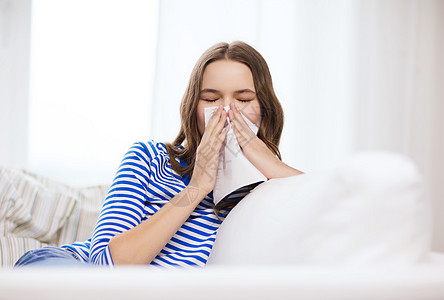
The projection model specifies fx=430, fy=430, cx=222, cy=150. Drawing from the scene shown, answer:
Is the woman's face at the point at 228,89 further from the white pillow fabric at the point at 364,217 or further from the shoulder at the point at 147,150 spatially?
the white pillow fabric at the point at 364,217

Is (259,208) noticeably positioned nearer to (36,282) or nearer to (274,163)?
(274,163)

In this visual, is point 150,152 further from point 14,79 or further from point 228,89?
point 14,79

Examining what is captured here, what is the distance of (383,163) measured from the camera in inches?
17.0

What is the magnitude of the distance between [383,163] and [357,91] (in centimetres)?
213

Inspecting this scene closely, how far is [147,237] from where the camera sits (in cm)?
78

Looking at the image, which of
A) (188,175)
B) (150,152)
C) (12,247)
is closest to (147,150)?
(150,152)

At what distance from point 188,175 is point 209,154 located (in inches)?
5.3

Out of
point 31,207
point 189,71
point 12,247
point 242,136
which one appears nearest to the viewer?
point 242,136

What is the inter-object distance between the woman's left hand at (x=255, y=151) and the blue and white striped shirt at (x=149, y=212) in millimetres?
74

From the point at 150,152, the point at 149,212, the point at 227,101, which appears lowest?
the point at 149,212

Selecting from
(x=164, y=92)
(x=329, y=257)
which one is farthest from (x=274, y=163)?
(x=164, y=92)

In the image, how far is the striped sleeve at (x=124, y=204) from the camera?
0.84 metres

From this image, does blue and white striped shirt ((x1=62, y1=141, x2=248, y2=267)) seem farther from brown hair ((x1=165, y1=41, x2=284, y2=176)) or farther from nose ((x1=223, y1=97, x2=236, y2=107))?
nose ((x1=223, y1=97, x2=236, y2=107))

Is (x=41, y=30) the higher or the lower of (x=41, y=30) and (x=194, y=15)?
the lower
